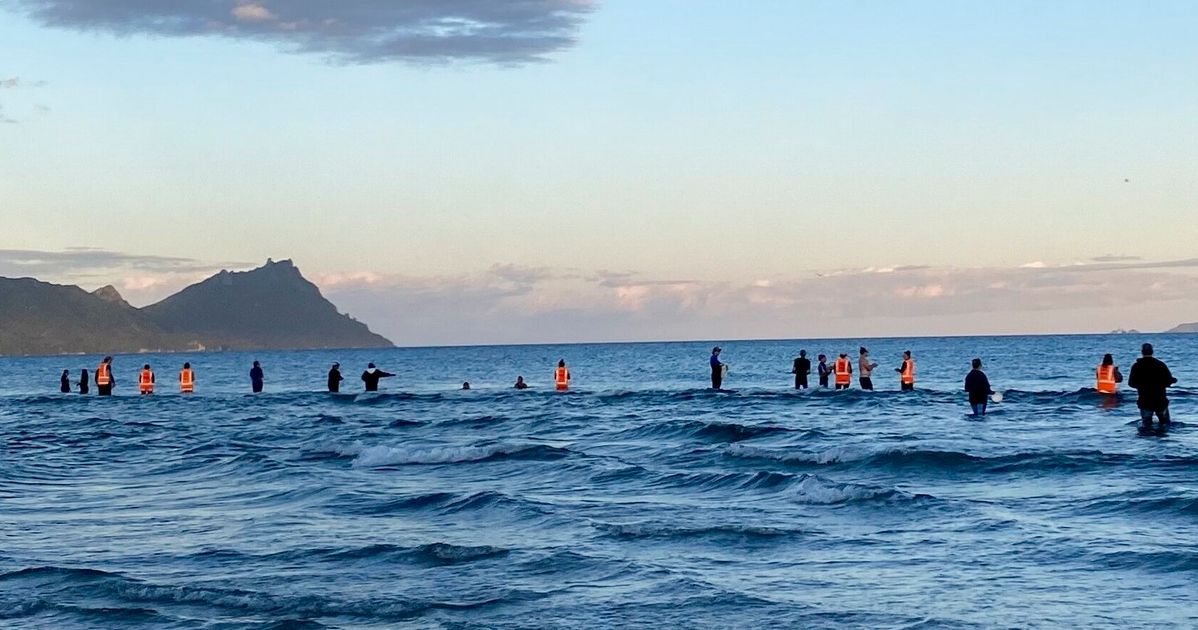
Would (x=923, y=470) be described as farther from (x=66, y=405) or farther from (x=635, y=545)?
(x=66, y=405)

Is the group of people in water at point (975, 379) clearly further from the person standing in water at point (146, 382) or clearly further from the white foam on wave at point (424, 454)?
the white foam on wave at point (424, 454)

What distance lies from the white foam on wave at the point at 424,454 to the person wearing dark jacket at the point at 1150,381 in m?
11.8

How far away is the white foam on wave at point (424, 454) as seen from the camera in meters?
25.4

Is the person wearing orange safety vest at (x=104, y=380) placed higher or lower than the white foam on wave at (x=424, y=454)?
higher

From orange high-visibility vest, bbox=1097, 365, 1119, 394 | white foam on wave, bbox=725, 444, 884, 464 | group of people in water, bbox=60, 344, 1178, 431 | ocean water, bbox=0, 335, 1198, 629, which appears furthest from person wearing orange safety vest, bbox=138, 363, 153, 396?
orange high-visibility vest, bbox=1097, 365, 1119, 394

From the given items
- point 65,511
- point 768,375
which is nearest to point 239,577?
point 65,511

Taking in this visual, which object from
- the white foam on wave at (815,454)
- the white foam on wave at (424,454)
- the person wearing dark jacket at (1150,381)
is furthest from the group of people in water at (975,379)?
the white foam on wave at (424,454)

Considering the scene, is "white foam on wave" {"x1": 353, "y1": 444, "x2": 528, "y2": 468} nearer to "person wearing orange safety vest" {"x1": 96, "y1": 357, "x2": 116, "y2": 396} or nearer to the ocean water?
the ocean water

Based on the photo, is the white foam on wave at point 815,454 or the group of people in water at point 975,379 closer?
the white foam on wave at point 815,454

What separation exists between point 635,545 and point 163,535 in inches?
222

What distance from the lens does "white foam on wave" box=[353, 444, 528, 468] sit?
2536 cm

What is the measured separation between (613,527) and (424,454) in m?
10.7

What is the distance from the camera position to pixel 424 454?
2625 centimetres

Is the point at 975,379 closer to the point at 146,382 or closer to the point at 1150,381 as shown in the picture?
the point at 1150,381
